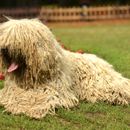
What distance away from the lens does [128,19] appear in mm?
35781

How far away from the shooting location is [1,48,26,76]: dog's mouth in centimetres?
853

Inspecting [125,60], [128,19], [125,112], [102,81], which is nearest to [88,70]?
[102,81]

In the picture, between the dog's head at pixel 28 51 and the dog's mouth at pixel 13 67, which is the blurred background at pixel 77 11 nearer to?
the dog's head at pixel 28 51

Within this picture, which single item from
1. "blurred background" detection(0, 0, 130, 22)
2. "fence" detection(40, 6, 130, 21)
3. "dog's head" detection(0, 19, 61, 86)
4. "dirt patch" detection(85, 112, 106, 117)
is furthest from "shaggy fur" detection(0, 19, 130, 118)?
"fence" detection(40, 6, 130, 21)

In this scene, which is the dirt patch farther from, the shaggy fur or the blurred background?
the blurred background

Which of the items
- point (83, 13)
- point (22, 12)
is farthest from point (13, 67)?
point (22, 12)

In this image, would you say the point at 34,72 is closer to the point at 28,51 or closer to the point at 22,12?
the point at 28,51

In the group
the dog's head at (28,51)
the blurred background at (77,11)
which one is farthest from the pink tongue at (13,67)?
the blurred background at (77,11)

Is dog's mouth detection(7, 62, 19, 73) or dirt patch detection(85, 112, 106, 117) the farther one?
dirt patch detection(85, 112, 106, 117)

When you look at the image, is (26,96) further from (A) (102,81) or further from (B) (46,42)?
(A) (102,81)

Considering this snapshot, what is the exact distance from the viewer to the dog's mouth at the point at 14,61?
336 inches

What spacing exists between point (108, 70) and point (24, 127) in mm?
2439

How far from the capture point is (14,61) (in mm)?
8609

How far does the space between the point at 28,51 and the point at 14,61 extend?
0.90ft
